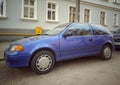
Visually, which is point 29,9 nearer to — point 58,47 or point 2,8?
point 2,8

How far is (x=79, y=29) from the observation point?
18.7 feet

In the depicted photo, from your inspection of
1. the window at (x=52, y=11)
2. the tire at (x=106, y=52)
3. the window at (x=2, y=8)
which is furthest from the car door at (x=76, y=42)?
the window at (x=52, y=11)

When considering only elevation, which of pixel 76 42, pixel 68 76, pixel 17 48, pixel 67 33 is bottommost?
pixel 68 76

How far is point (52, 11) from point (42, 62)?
413 inches

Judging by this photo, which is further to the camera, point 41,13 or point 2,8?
point 41,13

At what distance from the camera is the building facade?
466 inches

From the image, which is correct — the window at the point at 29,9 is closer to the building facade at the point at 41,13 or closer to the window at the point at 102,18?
the building facade at the point at 41,13

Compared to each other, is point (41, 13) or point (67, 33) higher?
point (41, 13)

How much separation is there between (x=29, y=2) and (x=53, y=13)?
8.66 feet

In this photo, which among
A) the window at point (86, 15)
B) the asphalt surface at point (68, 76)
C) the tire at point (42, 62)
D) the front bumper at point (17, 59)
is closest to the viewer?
the asphalt surface at point (68, 76)

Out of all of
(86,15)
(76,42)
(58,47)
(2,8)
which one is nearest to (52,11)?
(2,8)

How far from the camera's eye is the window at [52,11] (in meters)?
14.2

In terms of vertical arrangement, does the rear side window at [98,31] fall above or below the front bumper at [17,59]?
above

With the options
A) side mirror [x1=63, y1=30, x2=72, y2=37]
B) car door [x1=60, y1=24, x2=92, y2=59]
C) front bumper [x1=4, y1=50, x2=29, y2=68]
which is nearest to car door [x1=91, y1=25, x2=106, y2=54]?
car door [x1=60, y1=24, x2=92, y2=59]
